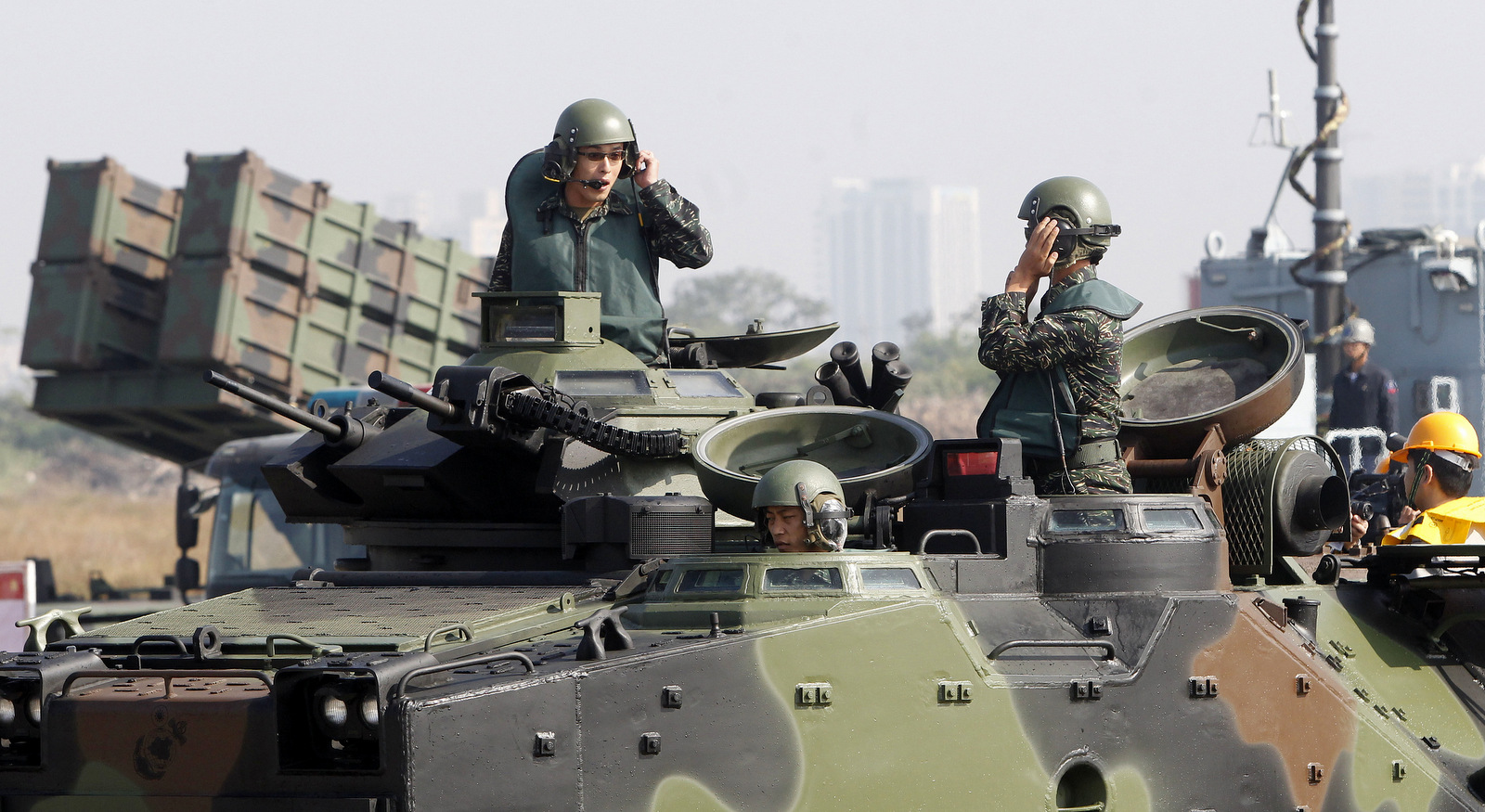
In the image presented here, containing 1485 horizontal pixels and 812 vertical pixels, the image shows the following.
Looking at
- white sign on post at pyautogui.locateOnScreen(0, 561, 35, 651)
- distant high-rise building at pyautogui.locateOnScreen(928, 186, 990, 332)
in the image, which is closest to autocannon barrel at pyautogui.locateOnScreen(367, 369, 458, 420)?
white sign on post at pyautogui.locateOnScreen(0, 561, 35, 651)

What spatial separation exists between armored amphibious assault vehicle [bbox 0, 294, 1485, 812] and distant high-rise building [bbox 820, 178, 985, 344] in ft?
514

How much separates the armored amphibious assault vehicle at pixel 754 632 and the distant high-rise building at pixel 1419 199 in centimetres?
14326

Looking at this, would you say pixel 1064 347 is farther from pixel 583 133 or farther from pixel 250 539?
pixel 250 539

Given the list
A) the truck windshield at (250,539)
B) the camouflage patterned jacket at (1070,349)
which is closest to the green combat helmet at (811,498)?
the camouflage patterned jacket at (1070,349)

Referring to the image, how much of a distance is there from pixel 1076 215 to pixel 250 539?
16877 millimetres

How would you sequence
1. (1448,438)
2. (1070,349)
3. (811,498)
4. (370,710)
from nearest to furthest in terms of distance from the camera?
1. (370,710)
2. (811,498)
3. (1070,349)
4. (1448,438)

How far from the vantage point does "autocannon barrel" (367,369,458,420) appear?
9.16 m

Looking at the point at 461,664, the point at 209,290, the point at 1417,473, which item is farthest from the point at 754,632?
the point at 209,290

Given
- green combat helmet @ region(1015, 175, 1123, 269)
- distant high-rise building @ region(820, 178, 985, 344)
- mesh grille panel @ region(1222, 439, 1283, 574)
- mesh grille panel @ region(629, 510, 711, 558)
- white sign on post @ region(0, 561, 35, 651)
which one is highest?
distant high-rise building @ region(820, 178, 985, 344)

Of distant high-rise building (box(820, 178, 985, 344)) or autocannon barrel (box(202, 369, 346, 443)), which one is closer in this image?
autocannon barrel (box(202, 369, 346, 443))

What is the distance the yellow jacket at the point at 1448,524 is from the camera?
33.8 ft

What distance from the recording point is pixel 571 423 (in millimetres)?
9594

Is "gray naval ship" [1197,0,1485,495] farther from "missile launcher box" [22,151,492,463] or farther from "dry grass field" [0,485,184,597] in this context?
"dry grass field" [0,485,184,597]

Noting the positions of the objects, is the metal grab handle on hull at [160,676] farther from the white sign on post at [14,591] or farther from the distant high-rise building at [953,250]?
the distant high-rise building at [953,250]
